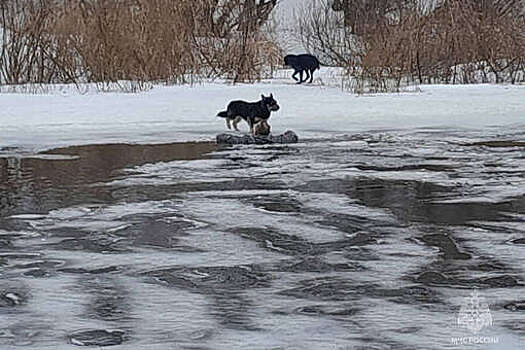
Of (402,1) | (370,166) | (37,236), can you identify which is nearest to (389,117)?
(370,166)

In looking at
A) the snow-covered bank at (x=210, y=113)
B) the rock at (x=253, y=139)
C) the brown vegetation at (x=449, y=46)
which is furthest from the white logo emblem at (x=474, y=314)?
the brown vegetation at (x=449, y=46)

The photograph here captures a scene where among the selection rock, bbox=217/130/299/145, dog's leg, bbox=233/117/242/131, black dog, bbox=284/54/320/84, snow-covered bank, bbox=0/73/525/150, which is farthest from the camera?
black dog, bbox=284/54/320/84

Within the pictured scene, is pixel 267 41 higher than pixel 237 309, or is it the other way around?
pixel 267 41

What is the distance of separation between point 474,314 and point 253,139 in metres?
6.52

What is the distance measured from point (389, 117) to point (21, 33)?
8026 millimetres

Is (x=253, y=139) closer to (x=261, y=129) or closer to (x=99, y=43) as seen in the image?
(x=261, y=129)

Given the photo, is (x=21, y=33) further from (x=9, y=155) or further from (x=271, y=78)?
(x=9, y=155)

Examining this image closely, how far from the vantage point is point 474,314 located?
4172 millimetres

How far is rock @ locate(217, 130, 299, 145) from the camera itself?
415 inches

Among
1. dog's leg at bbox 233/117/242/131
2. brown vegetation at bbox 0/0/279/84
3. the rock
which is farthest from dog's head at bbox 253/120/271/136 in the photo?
brown vegetation at bbox 0/0/279/84

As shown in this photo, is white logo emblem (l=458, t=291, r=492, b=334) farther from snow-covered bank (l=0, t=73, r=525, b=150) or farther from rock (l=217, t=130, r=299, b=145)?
snow-covered bank (l=0, t=73, r=525, b=150)

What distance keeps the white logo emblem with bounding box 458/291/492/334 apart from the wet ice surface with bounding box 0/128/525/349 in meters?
0.04

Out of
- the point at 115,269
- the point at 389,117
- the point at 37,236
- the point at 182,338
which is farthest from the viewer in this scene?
the point at 389,117

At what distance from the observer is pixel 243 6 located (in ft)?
79.5
